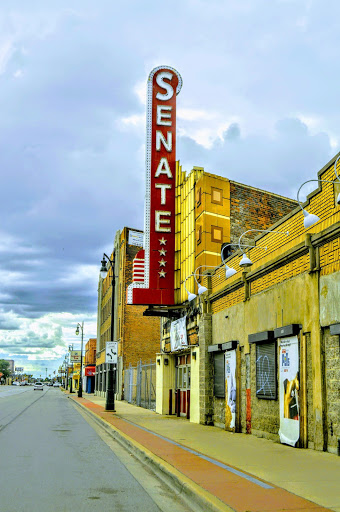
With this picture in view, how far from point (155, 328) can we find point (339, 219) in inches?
1501

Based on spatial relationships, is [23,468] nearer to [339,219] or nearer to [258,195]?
[339,219]

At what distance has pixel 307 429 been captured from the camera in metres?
13.0

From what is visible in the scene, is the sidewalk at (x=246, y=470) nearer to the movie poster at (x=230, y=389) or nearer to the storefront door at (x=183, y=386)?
the movie poster at (x=230, y=389)

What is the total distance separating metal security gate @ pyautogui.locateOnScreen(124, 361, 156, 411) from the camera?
1334 inches

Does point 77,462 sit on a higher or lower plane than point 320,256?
lower

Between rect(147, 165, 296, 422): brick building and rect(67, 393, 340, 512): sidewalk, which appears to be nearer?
rect(67, 393, 340, 512): sidewalk

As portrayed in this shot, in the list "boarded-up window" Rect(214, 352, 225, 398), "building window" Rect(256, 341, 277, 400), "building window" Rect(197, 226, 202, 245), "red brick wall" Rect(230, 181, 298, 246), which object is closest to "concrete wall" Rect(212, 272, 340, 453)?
"building window" Rect(256, 341, 277, 400)

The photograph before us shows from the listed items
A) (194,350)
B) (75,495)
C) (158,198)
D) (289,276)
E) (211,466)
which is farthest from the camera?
(158,198)

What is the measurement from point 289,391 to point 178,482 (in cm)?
582

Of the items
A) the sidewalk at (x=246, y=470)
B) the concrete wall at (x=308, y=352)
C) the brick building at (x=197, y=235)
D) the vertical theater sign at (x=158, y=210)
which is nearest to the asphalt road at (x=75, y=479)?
the sidewalk at (x=246, y=470)

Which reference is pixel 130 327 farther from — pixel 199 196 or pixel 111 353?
pixel 199 196

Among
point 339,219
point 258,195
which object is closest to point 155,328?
point 258,195

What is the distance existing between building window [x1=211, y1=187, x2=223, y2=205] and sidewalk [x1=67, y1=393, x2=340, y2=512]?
10.6 meters

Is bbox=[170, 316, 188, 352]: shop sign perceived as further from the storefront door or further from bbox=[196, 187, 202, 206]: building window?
bbox=[196, 187, 202, 206]: building window
